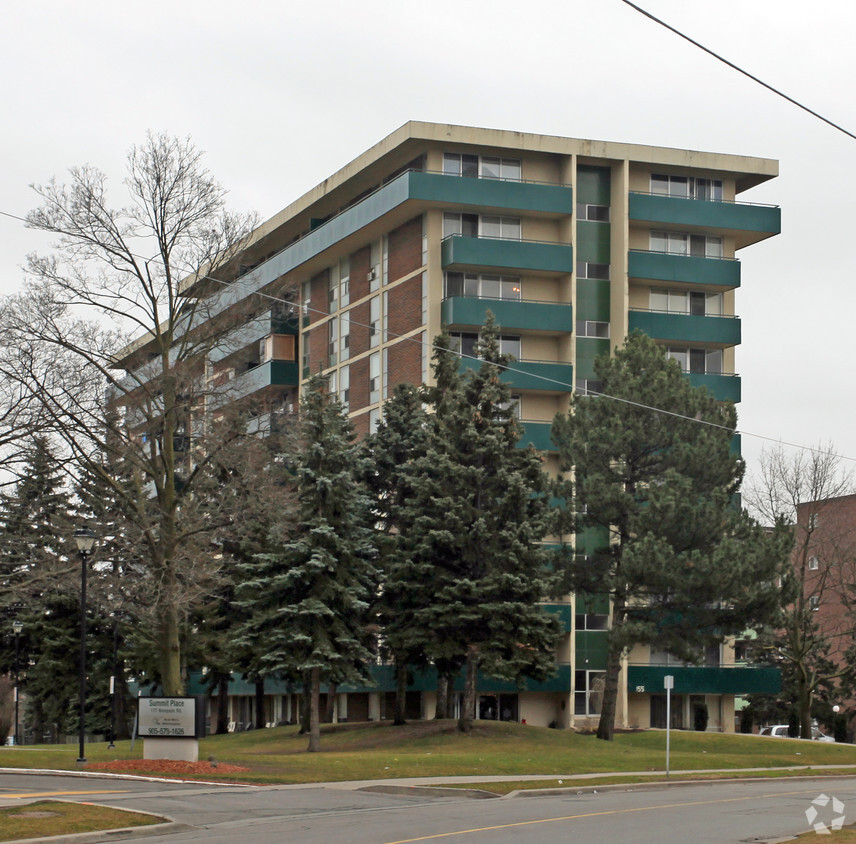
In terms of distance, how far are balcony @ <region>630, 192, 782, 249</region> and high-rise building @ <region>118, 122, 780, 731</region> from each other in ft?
0.23

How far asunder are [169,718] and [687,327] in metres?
40.4

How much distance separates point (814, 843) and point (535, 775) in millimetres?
16759

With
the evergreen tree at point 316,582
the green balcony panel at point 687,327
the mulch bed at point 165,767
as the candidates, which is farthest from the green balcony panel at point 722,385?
the mulch bed at point 165,767

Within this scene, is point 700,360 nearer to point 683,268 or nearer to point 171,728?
point 683,268

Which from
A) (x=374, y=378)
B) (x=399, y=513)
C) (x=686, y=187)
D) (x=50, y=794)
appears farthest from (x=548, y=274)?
(x=50, y=794)

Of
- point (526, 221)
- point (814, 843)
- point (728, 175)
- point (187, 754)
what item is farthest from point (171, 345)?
point (728, 175)

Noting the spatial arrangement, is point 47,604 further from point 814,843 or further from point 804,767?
point 814,843

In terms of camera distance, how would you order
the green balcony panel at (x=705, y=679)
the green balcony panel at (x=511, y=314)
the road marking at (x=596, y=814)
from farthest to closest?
the green balcony panel at (x=705, y=679), the green balcony panel at (x=511, y=314), the road marking at (x=596, y=814)

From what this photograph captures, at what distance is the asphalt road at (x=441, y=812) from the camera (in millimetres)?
17766

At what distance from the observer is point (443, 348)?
47750mm

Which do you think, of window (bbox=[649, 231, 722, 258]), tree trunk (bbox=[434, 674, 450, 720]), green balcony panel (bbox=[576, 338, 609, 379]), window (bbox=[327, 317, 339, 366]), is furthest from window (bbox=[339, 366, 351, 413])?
tree trunk (bbox=[434, 674, 450, 720])

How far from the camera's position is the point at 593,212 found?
64.1m

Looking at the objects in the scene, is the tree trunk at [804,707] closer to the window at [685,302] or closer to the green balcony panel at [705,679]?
the green balcony panel at [705,679]

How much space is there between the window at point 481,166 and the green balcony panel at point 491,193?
114 cm
